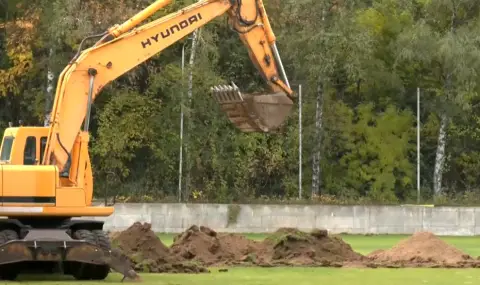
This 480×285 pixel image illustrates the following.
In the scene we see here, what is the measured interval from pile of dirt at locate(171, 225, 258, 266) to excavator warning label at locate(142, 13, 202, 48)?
5.00m

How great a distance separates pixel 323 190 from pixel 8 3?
45.9ft

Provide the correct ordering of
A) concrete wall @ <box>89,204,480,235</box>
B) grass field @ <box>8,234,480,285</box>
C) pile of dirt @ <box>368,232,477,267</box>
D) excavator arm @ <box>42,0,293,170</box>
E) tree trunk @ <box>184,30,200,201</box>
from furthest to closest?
tree trunk @ <box>184,30,200,201</box>
concrete wall @ <box>89,204,480,235</box>
pile of dirt @ <box>368,232,477,267</box>
excavator arm @ <box>42,0,293,170</box>
grass field @ <box>8,234,480,285</box>

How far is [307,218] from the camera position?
1679 inches

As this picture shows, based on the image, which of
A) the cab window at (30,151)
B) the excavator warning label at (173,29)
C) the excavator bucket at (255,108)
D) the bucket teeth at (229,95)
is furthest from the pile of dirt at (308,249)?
the cab window at (30,151)

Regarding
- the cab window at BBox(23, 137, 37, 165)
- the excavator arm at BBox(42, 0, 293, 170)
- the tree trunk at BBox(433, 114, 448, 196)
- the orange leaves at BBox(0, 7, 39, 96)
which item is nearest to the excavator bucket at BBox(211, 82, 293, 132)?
the excavator arm at BBox(42, 0, 293, 170)

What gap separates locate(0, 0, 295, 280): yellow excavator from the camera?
2216 centimetres

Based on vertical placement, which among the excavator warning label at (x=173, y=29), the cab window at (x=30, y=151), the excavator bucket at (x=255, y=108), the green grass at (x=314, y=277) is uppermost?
the excavator warning label at (x=173, y=29)

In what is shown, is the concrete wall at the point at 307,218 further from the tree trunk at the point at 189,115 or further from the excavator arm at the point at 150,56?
the excavator arm at the point at 150,56

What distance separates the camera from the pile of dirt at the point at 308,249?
2841 centimetres

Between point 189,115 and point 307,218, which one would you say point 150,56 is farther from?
point 189,115

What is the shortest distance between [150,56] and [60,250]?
16.1 feet

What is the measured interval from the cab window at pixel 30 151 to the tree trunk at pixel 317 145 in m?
23.5

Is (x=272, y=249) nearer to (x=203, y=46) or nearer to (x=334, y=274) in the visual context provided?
(x=334, y=274)

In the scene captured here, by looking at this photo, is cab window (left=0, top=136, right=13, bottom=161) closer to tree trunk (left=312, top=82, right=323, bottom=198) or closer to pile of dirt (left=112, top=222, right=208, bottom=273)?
pile of dirt (left=112, top=222, right=208, bottom=273)
